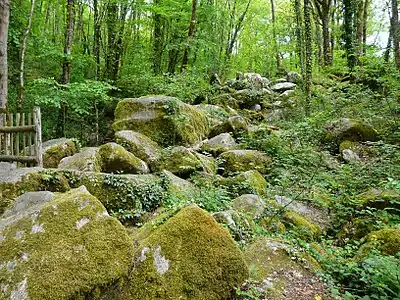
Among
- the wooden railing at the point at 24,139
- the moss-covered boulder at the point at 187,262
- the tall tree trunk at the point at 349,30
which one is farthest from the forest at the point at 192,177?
the wooden railing at the point at 24,139

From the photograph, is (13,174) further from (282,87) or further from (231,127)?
(282,87)

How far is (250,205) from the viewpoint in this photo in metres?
5.40

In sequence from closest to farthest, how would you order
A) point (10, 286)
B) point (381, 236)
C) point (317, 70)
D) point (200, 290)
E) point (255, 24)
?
1. point (10, 286)
2. point (200, 290)
3. point (381, 236)
4. point (317, 70)
5. point (255, 24)

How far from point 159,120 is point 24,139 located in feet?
12.6

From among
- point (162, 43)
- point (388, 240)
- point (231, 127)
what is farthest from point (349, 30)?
point (388, 240)

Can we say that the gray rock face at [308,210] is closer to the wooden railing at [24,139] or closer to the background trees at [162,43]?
the wooden railing at [24,139]

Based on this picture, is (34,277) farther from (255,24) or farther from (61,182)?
(255,24)

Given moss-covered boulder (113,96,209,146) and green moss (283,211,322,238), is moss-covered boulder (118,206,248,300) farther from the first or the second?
moss-covered boulder (113,96,209,146)

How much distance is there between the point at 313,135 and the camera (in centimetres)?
989

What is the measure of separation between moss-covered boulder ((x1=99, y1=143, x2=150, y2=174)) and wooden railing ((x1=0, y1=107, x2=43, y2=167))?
50.9 inches

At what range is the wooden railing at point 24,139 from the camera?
6480 millimetres

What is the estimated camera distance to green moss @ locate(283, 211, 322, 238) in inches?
201

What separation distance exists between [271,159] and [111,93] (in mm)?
8886

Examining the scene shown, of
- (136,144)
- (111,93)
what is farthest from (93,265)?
(111,93)
